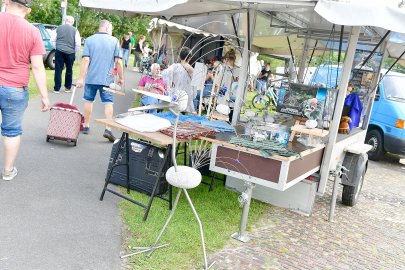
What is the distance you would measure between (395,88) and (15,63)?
25.9ft

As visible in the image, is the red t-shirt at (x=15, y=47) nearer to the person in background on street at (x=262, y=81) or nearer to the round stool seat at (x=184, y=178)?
the round stool seat at (x=184, y=178)

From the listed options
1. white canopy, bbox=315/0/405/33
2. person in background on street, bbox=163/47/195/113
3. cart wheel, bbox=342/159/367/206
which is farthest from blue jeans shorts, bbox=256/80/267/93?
white canopy, bbox=315/0/405/33

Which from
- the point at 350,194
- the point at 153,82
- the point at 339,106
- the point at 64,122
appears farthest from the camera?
Answer: the point at 153,82

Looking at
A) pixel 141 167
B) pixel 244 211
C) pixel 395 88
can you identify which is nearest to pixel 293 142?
pixel 244 211

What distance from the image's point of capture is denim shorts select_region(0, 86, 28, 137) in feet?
13.4

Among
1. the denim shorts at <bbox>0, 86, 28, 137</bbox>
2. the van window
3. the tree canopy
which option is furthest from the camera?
the tree canopy

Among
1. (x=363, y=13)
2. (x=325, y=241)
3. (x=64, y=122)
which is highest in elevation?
(x=363, y=13)

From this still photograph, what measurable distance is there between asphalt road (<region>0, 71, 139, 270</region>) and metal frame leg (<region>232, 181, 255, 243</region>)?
3.93 ft

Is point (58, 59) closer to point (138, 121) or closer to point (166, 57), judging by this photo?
point (166, 57)

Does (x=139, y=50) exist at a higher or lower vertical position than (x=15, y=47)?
higher

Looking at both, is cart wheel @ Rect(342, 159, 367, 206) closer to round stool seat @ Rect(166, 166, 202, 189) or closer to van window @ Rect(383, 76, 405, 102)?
round stool seat @ Rect(166, 166, 202, 189)

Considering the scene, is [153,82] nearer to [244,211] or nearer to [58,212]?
[58,212]

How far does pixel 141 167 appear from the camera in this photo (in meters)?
4.68

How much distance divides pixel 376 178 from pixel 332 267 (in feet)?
14.3
